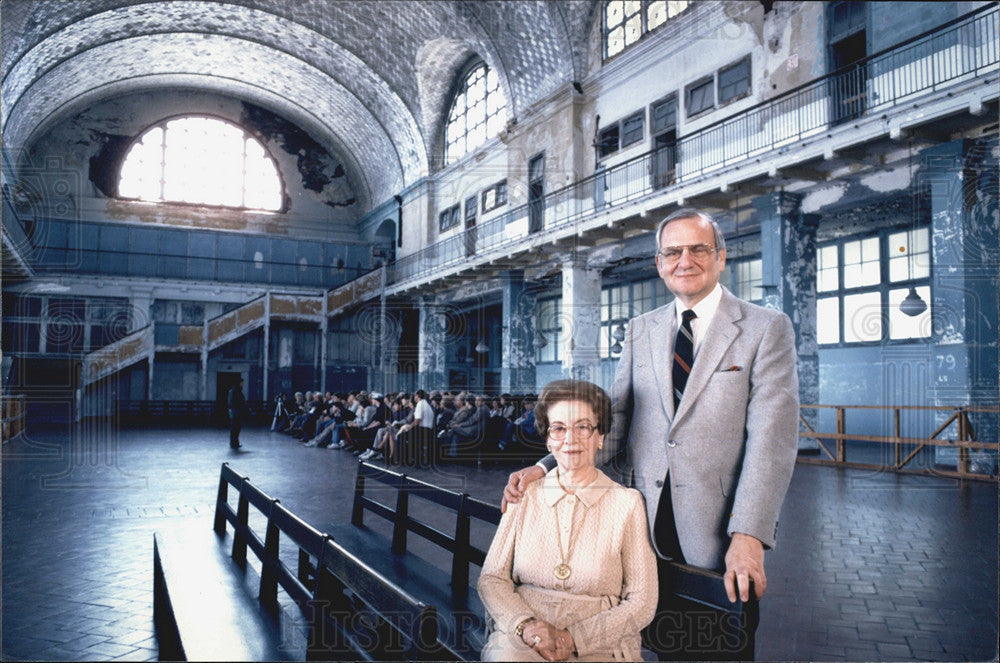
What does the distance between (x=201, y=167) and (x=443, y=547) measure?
29505mm

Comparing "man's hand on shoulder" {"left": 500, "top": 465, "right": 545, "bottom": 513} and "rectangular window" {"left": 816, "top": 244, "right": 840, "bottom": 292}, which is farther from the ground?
"rectangular window" {"left": 816, "top": 244, "right": 840, "bottom": 292}

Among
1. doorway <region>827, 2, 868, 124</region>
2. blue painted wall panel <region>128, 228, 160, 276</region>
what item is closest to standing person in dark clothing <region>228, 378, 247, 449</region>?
doorway <region>827, 2, 868, 124</region>

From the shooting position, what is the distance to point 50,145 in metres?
26.6

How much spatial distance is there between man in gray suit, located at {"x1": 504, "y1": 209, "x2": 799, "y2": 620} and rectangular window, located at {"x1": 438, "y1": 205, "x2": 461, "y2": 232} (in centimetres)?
2286

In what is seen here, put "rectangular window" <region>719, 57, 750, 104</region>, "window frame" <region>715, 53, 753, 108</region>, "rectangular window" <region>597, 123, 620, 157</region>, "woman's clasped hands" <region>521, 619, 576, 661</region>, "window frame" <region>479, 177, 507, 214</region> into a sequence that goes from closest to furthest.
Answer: "woman's clasped hands" <region>521, 619, 576, 661</region> < "window frame" <region>715, 53, 753, 108</region> < "rectangular window" <region>719, 57, 750, 104</region> < "rectangular window" <region>597, 123, 620, 157</region> < "window frame" <region>479, 177, 507, 214</region>

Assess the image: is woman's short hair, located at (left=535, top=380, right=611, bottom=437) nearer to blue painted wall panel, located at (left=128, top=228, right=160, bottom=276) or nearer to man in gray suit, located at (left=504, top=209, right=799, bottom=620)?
man in gray suit, located at (left=504, top=209, right=799, bottom=620)

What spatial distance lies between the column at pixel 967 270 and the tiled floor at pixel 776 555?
63.3 inches

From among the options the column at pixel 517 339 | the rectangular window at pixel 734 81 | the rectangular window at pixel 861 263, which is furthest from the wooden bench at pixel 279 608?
the column at pixel 517 339

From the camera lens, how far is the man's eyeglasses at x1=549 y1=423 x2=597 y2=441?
222cm

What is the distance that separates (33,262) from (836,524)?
28071 millimetres

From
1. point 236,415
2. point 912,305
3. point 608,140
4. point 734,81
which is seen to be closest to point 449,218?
point 608,140

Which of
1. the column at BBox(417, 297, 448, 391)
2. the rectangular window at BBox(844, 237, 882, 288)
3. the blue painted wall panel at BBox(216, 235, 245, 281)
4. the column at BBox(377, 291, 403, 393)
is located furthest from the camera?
the blue painted wall panel at BBox(216, 235, 245, 281)

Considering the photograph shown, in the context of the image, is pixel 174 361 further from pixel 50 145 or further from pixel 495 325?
pixel 495 325

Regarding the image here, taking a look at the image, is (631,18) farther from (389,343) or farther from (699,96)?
(389,343)
